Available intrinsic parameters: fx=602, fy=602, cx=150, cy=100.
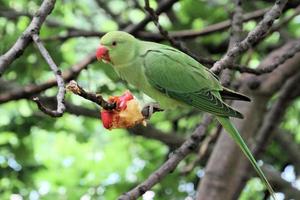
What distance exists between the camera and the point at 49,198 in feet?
13.2

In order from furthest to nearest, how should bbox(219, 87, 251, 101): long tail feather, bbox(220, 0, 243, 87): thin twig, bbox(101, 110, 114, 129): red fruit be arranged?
bbox(220, 0, 243, 87): thin twig
bbox(219, 87, 251, 101): long tail feather
bbox(101, 110, 114, 129): red fruit

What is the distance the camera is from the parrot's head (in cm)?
226

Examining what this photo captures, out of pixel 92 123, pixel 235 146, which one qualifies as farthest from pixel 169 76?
pixel 92 123

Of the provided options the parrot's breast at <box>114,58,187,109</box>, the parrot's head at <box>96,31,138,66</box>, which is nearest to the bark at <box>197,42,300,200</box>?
the parrot's breast at <box>114,58,187,109</box>

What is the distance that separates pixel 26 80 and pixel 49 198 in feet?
2.68

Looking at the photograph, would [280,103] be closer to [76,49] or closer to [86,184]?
[86,184]

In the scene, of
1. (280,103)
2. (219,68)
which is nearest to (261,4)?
(280,103)

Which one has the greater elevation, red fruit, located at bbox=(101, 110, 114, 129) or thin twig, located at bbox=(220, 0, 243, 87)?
thin twig, located at bbox=(220, 0, 243, 87)

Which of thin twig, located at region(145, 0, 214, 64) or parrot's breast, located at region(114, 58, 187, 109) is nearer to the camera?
parrot's breast, located at region(114, 58, 187, 109)

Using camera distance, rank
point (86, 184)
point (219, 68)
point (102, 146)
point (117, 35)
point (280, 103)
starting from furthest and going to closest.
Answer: point (102, 146) < point (86, 184) < point (280, 103) < point (219, 68) < point (117, 35)

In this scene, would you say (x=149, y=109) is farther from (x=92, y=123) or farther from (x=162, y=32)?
(x=92, y=123)

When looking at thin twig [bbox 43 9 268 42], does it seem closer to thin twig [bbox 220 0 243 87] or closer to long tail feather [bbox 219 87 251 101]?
thin twig [bbox 220 0 243 87]

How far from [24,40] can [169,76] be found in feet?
1.94

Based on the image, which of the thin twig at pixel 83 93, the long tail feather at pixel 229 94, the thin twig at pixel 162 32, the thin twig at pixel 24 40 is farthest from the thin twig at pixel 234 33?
A: the thin twig at pixel 83 93
